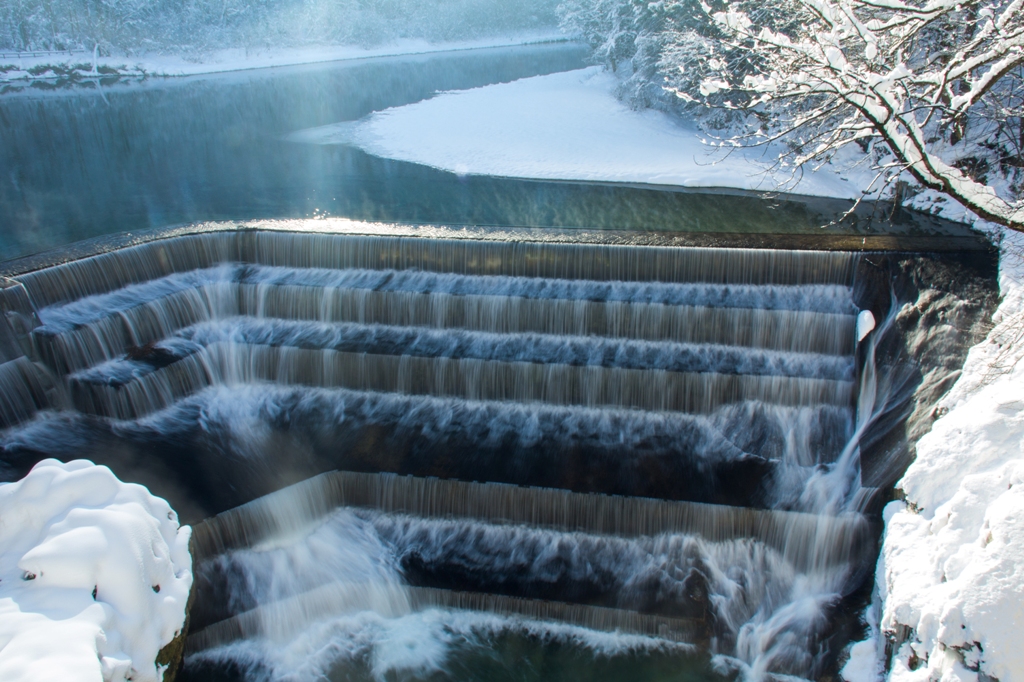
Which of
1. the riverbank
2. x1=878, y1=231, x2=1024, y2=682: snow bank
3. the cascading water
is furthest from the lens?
the riverbank

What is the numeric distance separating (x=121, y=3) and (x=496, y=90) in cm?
3776

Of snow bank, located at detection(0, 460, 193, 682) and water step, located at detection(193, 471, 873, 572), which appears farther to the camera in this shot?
water step, located at detection(193, 471, 873, 572)

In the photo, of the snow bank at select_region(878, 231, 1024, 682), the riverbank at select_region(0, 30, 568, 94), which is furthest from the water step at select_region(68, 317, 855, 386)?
the riverbank at select_region(0, 30, 568, 94)

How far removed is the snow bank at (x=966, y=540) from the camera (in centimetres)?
425

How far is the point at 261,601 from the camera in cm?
721

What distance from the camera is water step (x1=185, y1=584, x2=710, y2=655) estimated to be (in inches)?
273

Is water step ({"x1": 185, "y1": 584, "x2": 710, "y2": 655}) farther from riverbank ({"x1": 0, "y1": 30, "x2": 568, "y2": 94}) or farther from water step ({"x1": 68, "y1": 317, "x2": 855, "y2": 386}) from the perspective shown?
riverbank ({"x1": 0, "y1": 30, "x2": 568, "y2": 94})

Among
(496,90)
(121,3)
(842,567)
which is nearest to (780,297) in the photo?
(842,567)

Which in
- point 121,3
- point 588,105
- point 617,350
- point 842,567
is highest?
point 121,3

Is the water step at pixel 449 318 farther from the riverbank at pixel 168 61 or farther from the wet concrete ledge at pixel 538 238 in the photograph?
the riverbank at pixel 168 61

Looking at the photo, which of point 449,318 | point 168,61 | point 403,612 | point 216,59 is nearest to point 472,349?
point 449,318

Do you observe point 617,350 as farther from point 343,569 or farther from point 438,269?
point 343,569

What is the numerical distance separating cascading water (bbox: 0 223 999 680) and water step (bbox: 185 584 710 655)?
0.02 m

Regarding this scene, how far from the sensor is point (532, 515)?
7.88m
